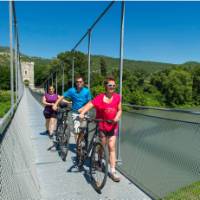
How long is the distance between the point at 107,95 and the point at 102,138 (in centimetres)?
64

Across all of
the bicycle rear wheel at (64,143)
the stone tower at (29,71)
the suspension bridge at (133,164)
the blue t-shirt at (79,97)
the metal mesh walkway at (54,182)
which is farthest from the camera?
the stone tower at (29,71)

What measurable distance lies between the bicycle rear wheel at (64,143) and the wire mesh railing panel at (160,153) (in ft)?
3.80

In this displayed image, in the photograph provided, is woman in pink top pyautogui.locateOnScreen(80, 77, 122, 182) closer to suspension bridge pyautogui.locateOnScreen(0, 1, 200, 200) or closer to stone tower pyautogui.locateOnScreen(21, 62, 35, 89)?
suspension bridge pyautogui.locateOnScreen(0, 1, 200, 200)

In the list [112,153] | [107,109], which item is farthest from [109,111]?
[112,153]

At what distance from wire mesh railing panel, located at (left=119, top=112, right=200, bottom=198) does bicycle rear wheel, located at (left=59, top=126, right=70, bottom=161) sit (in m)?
1.16

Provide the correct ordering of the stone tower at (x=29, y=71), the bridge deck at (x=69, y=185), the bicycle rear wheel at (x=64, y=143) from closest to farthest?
the bridge deck at (x=69, y=185) → the bicycle rear wheel at (x=64, y=143) → the stone tower at (x=29, y=71)

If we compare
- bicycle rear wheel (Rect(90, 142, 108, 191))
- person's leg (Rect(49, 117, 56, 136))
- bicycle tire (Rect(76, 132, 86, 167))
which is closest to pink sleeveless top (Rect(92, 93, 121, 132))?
bicycle rear wheel (Rect(90, 142, 108, 191))

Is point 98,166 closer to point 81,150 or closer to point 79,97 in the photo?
point 81,150

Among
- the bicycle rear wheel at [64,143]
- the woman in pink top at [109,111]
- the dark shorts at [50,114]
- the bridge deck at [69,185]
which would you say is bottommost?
the bridge deck at [69,185]

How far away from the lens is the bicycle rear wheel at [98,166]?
4.21m

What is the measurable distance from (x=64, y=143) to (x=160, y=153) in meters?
2.41

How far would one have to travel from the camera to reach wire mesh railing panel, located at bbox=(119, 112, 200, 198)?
12.0 feet

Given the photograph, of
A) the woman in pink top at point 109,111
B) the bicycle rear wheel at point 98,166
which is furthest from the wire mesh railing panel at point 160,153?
the bicycle rear wheel at point 98,166

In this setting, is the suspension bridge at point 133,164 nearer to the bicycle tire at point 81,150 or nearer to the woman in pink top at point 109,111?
the bicycle tire at point 81,150
